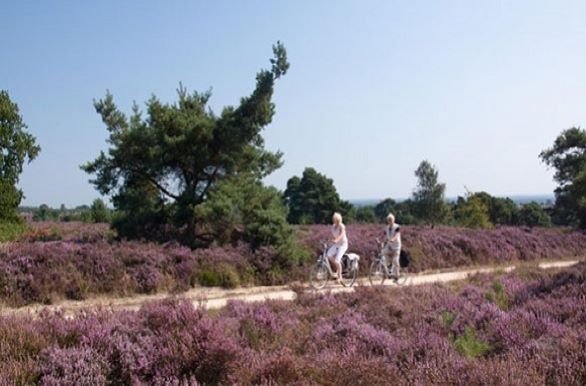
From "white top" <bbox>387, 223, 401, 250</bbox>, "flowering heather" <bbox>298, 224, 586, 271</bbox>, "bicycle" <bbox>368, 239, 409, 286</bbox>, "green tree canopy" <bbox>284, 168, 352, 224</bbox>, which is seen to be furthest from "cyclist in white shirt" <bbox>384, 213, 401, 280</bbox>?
"green tree canopy" <bbox>284, 168, 352, 224</bbox>

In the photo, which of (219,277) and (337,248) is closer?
(337,248)

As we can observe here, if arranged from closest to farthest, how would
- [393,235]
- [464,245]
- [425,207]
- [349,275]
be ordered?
[349,275] < [393,235] < [464,245] < [425,207]

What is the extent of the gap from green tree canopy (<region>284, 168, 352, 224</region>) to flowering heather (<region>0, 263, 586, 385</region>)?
4479cm

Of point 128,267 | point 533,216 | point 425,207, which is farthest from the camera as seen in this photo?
point 533,216

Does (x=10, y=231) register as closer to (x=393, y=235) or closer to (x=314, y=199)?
(x=393, y=235)

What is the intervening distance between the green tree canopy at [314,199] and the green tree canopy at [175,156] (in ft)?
107

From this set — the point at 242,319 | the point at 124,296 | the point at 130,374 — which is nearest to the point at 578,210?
the point at 124,296

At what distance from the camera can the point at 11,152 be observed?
21625mm

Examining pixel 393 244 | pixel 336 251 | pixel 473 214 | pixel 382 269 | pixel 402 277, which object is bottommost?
pixel 402 277

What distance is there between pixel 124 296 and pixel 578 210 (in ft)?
119

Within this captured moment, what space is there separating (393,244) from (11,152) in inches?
587

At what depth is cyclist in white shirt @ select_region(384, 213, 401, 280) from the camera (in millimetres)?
17750

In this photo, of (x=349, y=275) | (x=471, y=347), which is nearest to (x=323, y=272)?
(x=349, y=275)

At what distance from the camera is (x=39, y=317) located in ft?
22.8
